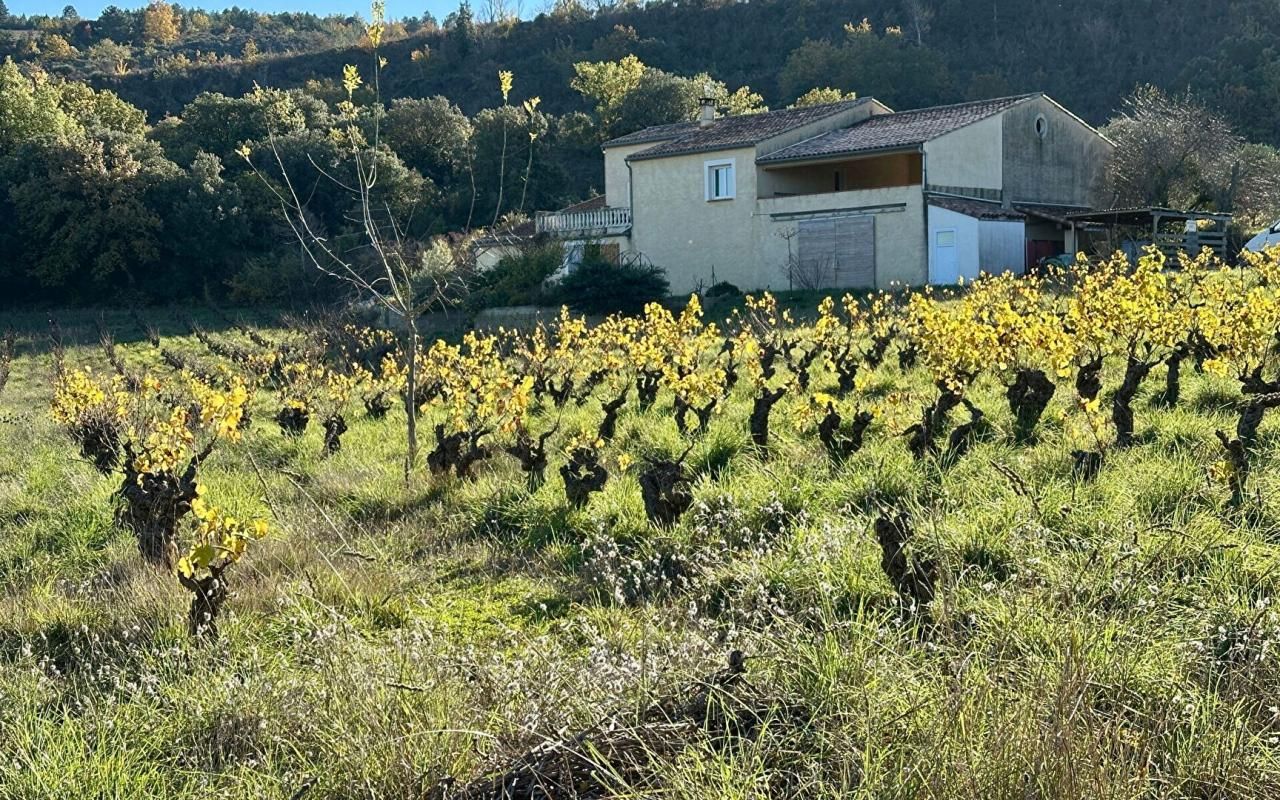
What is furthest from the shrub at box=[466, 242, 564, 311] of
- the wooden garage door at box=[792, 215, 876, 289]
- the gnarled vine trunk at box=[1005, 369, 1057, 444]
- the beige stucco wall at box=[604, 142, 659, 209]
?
the gnarled vine trunk at box=[1005, 369, 1057, 444]

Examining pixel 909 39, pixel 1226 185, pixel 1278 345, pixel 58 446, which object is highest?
pixel 909 39

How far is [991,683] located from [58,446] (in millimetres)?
11107

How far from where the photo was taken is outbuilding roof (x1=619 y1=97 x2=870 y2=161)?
29016 millimetres

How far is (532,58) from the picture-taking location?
6738cm

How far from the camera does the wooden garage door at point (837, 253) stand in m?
26.7

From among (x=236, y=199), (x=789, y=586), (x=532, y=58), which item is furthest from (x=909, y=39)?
(x=789, y=586)

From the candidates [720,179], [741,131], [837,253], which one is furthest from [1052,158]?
[720,179]

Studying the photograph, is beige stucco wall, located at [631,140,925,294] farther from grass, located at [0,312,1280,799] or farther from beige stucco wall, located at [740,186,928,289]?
grass, located at [0,312,1280,799]

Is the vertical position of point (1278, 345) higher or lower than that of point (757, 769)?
higher

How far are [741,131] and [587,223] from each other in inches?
218

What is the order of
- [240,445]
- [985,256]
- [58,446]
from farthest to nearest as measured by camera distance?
[985,256], [58,446], [240,445]

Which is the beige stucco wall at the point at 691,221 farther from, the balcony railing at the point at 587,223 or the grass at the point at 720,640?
the grass at the point at 720,640

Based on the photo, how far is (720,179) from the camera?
29.5m

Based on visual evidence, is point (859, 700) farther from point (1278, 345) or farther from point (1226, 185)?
point (1226, 185)
